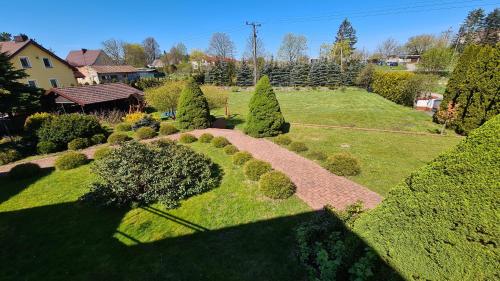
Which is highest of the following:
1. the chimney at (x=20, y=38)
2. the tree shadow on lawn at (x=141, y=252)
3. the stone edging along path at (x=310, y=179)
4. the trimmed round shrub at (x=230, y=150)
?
the chimney at (x=20, y=38)

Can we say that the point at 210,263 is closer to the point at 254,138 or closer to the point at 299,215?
the point at 299,215

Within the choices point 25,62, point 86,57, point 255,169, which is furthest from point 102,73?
point 255,169

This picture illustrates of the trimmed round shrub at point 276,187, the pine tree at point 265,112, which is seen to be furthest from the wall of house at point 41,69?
A: the trimmed round shrub at point 276,187

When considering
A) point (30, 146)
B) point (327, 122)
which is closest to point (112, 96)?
point (30, 146)

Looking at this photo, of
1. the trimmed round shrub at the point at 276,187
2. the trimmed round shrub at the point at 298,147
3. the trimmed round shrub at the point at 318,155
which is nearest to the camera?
the trimmed round shrub at the point at 276,187

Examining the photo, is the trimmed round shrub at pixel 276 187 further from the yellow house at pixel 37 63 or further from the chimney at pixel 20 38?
the chimney at pixel 20 38

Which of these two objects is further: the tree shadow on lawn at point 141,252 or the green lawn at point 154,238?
the green lawn at point 154,238

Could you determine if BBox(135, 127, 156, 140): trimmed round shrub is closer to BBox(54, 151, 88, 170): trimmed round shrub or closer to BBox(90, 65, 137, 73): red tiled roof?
BBox(54, 151, 88, 170): trimmed round shrub
